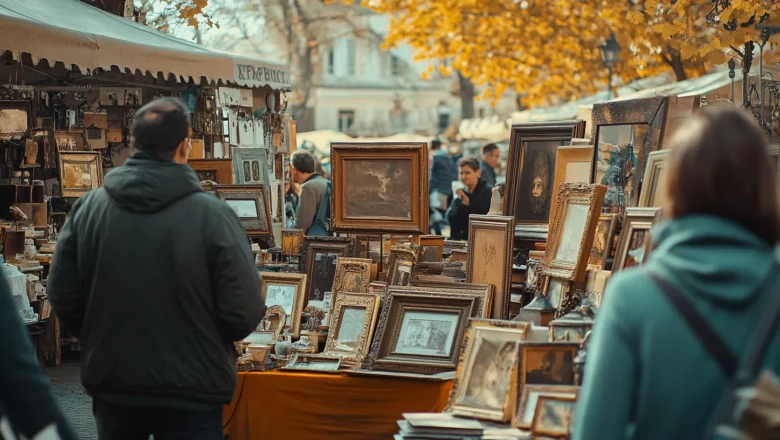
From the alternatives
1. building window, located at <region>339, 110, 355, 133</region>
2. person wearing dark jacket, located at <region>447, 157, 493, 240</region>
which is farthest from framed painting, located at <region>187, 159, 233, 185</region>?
building window, located at <region>339, 110, 355, 133</region>

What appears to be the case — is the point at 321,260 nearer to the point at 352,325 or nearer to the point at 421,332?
the point at 352,325

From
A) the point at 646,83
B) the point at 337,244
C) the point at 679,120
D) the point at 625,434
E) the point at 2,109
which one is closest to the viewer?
the point at 625,434

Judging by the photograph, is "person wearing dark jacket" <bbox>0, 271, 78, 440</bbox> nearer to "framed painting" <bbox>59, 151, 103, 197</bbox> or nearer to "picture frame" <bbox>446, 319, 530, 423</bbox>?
"picture frame" <bbox>446, 319, 530, 423</bbox>

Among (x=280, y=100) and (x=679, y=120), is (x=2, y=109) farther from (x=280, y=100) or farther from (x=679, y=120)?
(x=679, y=120)

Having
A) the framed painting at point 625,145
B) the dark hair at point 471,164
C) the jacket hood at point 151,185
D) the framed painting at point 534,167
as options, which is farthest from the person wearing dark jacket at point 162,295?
the dark hair at point 471,164

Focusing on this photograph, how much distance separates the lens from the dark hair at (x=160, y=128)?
395 cm

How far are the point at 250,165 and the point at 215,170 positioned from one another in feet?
3.22

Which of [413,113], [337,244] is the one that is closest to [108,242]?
[337,244]

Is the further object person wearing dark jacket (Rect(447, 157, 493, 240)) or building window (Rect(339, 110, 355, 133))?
building window (Rect(339, 110, 355, 133))

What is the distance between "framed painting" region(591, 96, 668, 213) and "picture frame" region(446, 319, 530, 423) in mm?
1064

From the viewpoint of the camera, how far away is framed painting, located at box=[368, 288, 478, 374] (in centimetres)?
548

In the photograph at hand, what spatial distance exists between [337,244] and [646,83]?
43.7 ft

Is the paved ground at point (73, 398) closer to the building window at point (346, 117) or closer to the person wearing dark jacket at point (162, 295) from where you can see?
the person wearing dark jacket at point (162, 295)

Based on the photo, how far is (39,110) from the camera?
10188 millimetres
